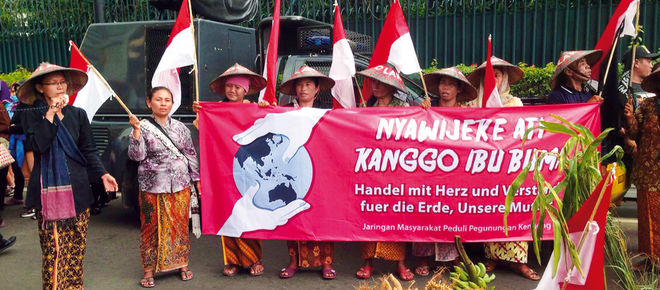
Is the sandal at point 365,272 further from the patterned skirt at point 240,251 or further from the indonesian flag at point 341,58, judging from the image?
the indonesian flag at point 341,58

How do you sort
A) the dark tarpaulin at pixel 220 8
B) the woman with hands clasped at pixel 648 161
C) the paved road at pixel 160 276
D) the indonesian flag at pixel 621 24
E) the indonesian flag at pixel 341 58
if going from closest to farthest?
the indonesian flag at pixel 621 24 < the woman with hands clasped at pixel 648 161 < the paved road at pixel 160 276 < the indonesian flag at pixel 341 58 < the dark tarpaulin at pixel 220 8

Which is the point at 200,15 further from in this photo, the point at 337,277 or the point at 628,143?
the point at 628,143

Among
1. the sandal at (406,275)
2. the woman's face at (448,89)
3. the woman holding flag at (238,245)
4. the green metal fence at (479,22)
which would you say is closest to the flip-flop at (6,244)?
the woman holding flag at (238,245)

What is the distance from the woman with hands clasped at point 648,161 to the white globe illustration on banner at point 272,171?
104 inches

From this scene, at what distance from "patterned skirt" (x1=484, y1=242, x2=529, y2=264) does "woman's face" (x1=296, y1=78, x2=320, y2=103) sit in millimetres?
1944

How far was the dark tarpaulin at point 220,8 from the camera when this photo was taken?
7020 mm

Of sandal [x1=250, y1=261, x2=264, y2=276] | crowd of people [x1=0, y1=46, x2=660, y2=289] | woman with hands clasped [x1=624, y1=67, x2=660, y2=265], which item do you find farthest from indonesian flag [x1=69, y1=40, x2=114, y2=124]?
woman with hands clasped [x1=624, y1=67, x2=660, y2=265]

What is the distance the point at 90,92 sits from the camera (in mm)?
4168

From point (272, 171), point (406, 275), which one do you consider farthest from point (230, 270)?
point (406, 275)

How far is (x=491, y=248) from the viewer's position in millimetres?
4516

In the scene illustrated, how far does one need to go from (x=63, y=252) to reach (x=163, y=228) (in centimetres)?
76

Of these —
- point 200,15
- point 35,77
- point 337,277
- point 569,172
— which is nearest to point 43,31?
point 200,15

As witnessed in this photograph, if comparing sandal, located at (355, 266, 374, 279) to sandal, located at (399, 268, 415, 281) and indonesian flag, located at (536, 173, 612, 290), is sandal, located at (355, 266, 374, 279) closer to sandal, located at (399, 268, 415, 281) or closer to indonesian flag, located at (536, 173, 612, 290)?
sandal, located at (399, 268, 415, 281)

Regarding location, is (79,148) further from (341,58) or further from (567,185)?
(567,185)
